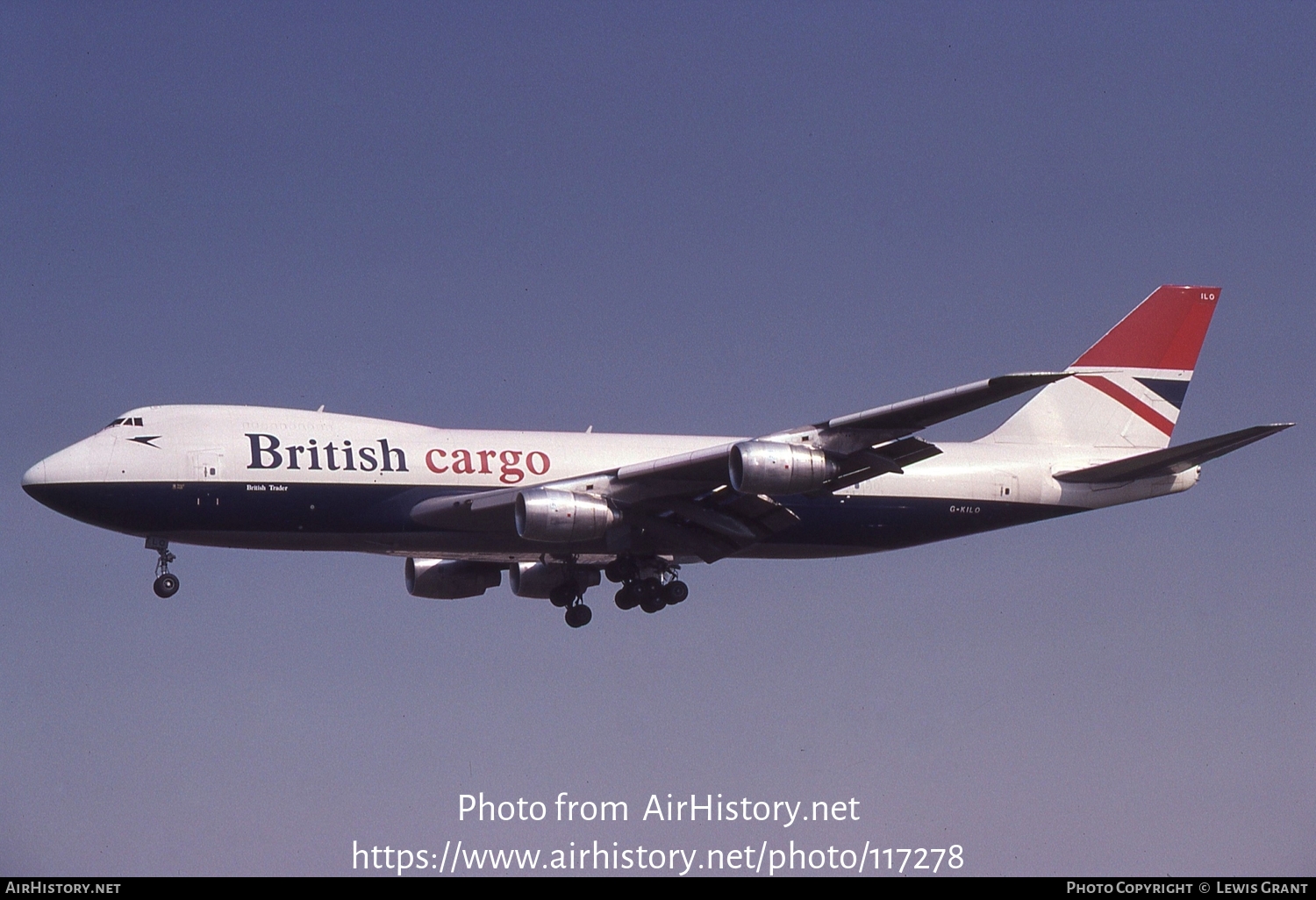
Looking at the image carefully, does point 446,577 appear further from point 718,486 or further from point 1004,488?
point 1004,488

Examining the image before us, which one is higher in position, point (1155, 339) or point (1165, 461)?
point (1155, 339)

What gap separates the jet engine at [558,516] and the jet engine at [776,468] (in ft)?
12.2

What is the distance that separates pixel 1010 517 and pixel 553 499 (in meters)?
14.1

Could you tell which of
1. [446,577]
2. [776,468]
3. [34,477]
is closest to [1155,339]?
[776,468]

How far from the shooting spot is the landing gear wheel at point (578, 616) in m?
46.5

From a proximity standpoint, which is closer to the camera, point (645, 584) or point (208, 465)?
point (208, 465)

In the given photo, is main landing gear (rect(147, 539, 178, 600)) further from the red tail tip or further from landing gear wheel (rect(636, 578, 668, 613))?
the red tail tip

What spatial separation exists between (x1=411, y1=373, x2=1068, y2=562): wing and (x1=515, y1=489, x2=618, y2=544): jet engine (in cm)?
57

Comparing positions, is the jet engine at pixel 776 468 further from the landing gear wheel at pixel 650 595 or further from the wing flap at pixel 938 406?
the landing gear wheel at pixel 650 595

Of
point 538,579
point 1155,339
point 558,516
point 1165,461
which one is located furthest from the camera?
point 1155,339

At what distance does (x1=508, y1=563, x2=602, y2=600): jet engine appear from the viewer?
155 feet

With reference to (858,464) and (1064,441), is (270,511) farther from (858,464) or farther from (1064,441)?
(1064,441)

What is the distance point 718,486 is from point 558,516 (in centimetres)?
452

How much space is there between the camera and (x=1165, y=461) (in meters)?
44.0
